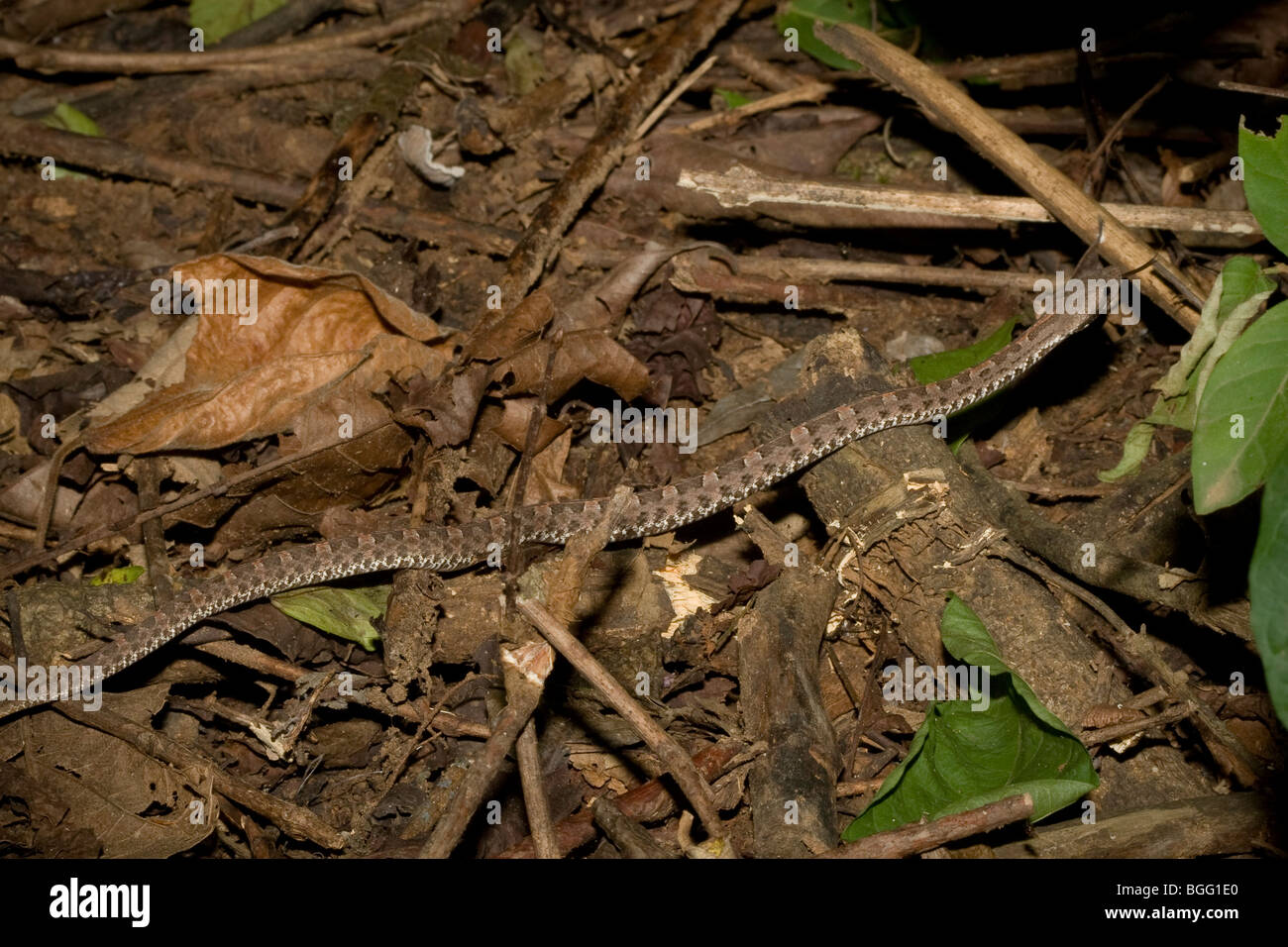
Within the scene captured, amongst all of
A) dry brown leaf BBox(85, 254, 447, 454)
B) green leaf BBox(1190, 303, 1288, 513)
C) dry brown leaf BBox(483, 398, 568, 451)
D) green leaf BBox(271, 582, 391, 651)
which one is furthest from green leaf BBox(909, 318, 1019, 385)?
green leaf BBox(271, 582, 391, 651)

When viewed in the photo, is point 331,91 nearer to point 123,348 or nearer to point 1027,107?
point 123,348

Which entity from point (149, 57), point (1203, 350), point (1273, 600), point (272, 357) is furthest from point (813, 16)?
point (1273, 600)

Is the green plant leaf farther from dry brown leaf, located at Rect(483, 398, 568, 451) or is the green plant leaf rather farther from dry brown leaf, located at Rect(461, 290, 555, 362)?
dry brown leaf, located at Rect(483, 398, 568, 451)

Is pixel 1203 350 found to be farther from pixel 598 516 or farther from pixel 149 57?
pixel 149 57

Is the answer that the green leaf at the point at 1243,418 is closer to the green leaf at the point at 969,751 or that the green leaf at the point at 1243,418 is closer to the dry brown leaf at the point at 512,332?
the green leaf at the point at 969,751

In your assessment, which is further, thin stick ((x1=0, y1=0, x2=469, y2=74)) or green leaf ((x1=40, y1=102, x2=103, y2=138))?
thin stick ((x1=0, y1=0, x2=469, y2=74))

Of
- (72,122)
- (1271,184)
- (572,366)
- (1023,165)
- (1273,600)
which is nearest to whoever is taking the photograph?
(1273,600)

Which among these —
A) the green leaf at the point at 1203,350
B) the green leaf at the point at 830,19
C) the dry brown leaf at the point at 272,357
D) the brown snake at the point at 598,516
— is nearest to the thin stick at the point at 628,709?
the brown snake at the point at 598,516
